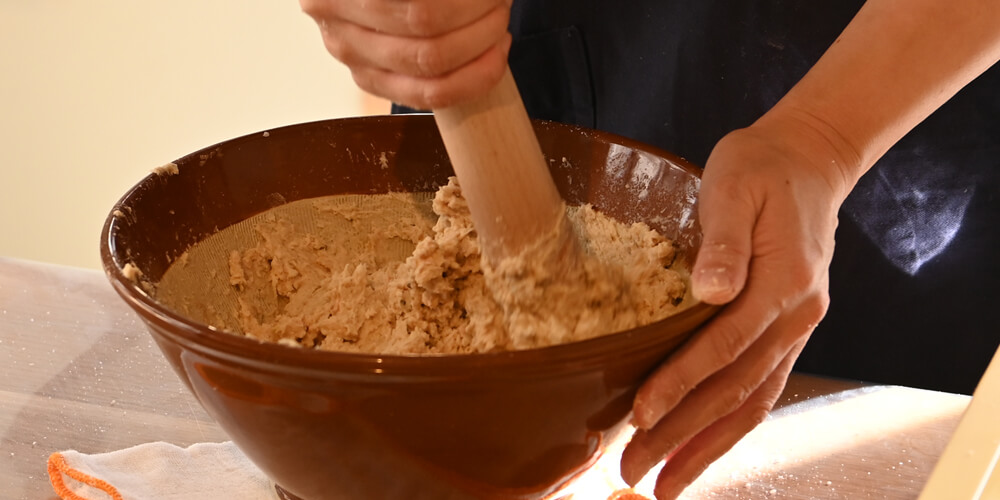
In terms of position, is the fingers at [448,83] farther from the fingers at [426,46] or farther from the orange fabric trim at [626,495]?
the orange fabric trim at [626,495]

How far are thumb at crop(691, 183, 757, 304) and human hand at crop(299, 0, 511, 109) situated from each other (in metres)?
0.23

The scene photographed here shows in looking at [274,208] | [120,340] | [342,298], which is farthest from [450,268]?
[120,340]

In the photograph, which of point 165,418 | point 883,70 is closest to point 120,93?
point 165,418

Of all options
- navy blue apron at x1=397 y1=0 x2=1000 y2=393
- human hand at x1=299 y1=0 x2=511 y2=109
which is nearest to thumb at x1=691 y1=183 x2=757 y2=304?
human hand at x1=299 y1=0 x2=511 y2=109

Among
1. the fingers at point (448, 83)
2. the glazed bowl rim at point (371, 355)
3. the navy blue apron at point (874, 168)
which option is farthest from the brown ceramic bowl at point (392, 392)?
the navy blue apron at point (874, 168)

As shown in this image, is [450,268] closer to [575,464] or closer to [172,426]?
[575,464]

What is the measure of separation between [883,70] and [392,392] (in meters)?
0.65

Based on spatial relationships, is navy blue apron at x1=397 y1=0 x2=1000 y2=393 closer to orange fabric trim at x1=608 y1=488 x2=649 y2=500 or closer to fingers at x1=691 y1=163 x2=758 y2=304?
fingers at x1=691 y1=163 x2=758 y2=304

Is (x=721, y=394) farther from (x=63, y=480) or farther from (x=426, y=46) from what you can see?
(x=63, y=480)

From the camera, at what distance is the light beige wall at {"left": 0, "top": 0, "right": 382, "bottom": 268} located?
282 cm

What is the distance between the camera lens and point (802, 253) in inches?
29.8

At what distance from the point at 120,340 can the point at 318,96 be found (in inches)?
74.5

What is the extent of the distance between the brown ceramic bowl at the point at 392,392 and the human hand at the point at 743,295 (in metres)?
0.03

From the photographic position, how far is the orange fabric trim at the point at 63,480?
0.83m
